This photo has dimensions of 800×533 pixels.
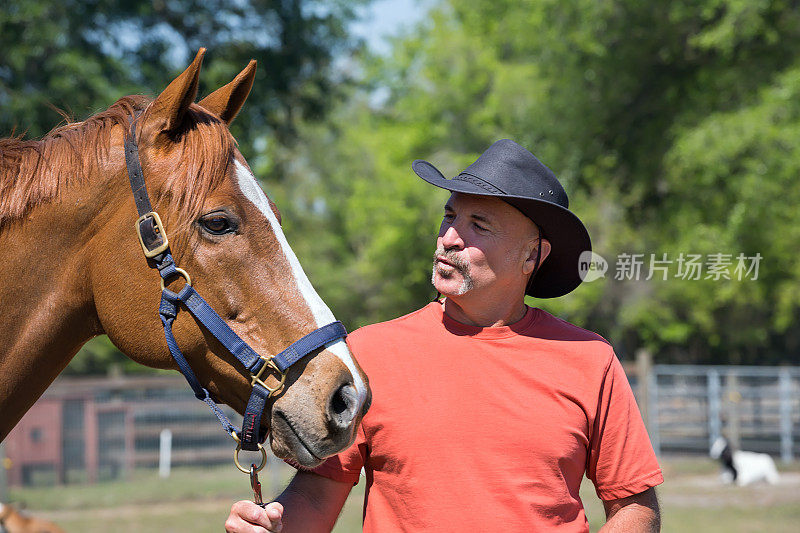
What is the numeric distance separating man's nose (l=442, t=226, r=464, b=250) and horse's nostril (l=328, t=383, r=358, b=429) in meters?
0.65

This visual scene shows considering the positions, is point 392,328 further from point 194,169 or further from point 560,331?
point 194,169

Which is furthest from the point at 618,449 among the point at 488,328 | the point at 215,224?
the point at 215,224

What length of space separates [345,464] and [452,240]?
759mm

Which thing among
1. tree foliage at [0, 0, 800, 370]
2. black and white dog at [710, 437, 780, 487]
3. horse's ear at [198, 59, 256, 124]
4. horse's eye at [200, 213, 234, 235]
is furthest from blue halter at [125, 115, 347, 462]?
black and white dog at [710, 437, 780, 487]

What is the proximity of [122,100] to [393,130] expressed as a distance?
2424 centimetres

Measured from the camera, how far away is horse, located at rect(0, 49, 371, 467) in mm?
2146

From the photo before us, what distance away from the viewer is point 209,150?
7.34ft

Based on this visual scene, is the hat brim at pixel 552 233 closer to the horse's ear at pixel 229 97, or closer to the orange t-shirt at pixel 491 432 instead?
the orange t-shirt at pixel 491 432

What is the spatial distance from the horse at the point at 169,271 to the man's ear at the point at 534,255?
765mm

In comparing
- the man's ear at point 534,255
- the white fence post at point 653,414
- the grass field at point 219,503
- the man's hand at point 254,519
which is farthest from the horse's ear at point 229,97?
the white fence post at point 653,414

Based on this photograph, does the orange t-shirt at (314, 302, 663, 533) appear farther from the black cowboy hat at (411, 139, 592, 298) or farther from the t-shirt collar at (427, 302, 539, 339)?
the black cowboy hat at (411, 139, 592, 298)

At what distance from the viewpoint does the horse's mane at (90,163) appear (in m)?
2.21

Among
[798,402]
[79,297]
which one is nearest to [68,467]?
[79,297]

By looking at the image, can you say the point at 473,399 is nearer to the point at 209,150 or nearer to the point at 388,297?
the point at 209,150
